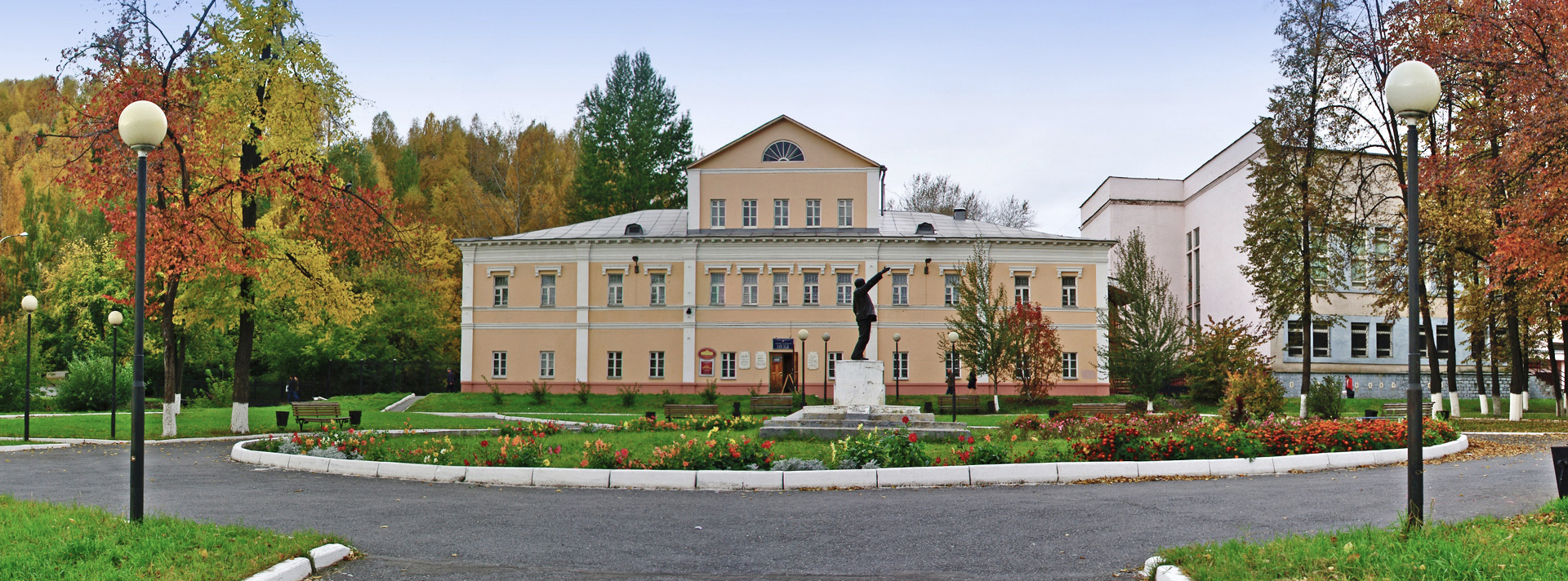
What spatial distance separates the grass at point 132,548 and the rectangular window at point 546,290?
1374 inches

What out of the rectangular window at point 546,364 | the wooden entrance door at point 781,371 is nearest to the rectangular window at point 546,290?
the rectangular window at point 546,364

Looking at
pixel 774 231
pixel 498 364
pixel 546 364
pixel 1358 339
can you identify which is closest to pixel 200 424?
pixel 498 364

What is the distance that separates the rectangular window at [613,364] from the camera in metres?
43.0

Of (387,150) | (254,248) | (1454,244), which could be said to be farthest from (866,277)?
(387,150)

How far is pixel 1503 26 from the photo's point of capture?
797 inches

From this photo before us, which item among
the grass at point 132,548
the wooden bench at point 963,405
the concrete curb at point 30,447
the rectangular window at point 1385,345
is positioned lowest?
the wooden bench at point 963,405

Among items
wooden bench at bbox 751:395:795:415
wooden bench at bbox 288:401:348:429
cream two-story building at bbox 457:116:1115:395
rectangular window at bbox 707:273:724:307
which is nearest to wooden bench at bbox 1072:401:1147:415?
wooden bench at bbox 751:395:795:415

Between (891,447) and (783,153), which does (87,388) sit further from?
(891,447)

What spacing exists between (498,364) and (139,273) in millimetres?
35710

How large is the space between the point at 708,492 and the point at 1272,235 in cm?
2483

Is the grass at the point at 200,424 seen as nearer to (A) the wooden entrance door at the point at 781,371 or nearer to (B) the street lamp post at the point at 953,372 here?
(B) the street lamp post at the point at 953,372

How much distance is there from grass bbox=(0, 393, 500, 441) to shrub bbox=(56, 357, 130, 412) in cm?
494

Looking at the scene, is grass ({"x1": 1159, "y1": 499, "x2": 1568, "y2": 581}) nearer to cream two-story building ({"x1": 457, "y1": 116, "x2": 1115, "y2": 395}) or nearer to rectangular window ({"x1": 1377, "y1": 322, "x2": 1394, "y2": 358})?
cream two-story building ({"x1": 457, "y1": 116, "x2": 1115, "y2": 395})

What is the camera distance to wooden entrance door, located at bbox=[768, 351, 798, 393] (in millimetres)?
42594
